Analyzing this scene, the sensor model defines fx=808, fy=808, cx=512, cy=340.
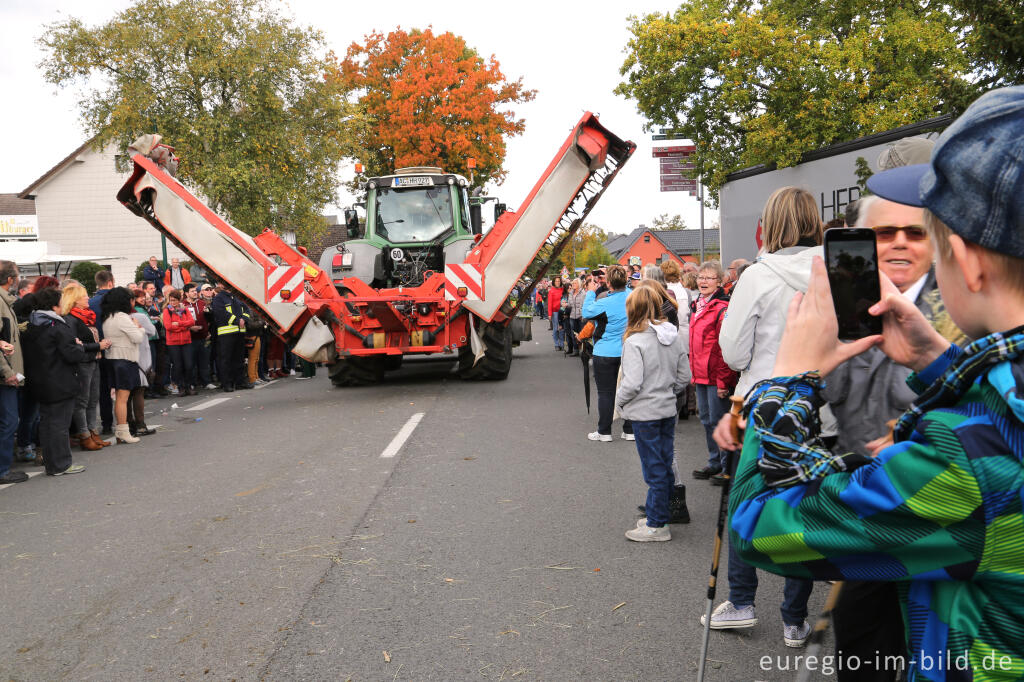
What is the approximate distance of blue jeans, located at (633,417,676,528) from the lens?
510 centimetres

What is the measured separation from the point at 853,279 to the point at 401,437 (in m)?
7.46

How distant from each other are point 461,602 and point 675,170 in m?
22.2

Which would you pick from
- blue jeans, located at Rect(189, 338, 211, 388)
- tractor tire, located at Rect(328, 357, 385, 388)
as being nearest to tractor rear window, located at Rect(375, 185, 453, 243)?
tractor tire, located at Rect(328, 357, 385, 388)

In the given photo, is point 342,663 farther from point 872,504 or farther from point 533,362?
point 533,362

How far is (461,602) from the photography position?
408 cm

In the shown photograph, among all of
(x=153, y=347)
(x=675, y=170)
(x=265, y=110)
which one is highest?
(x=265, y=110)

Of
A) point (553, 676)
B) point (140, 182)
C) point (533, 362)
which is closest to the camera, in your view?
point (553, 676)

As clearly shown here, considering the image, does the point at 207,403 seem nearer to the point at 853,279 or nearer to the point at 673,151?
the point at 853,279

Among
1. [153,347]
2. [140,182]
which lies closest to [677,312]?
[140,182]

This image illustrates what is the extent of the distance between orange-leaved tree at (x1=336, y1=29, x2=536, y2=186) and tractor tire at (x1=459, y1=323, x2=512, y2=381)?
25.0 metres

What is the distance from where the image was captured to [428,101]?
37750mm

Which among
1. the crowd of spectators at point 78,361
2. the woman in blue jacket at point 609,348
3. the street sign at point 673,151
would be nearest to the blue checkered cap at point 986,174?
the woman in blue jacket at point 609,348

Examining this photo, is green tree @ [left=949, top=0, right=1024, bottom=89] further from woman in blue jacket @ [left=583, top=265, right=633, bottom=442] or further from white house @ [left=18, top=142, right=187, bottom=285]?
white house @ [left=18, top=142, right=187, bottom=285]

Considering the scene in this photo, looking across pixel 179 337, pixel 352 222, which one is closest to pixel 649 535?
pixel 352 222
